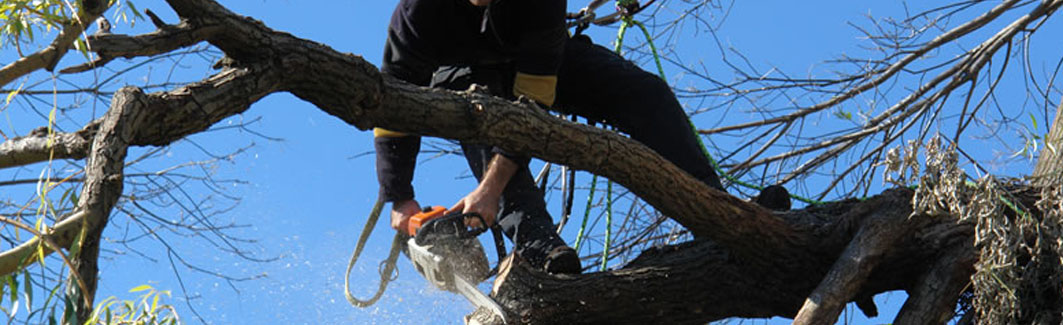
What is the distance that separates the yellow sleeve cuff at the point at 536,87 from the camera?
14.8 ft

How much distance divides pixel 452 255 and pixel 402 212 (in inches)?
15.4

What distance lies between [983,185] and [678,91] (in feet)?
8.89

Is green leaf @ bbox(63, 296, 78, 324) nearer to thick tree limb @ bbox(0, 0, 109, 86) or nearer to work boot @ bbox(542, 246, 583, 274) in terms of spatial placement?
thick tree limb @ bbox(0, 0, 109, 86)

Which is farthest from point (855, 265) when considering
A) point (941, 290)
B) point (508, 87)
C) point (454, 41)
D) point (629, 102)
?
point (454, 41)

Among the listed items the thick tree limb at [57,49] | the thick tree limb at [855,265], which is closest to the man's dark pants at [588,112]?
the thick tree limb at [855,265]

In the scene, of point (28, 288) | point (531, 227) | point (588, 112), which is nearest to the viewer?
point (28, 288)

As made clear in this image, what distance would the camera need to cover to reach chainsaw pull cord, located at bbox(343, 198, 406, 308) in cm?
459

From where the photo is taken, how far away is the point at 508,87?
192 inches

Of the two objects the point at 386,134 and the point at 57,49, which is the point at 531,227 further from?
the point at 57,49

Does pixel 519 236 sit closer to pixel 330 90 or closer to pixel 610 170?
pixel 610 170

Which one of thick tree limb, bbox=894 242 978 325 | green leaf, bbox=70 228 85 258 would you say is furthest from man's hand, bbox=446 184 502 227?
green leaf, bbox=70 228 85 258

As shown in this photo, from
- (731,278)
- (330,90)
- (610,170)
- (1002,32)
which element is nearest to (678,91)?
(1002,32)

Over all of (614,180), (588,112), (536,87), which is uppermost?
(588,112)

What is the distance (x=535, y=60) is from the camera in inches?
177
